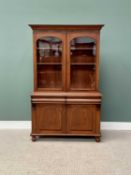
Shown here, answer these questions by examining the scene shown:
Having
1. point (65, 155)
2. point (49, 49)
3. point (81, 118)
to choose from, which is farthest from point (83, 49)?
point (65, 155)

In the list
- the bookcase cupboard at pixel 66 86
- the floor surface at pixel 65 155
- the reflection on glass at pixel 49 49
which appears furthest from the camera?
the reflection on glass at pixel 49 49

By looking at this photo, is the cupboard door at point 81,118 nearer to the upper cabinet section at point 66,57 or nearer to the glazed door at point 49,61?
the upper cabinet section at point 66,57

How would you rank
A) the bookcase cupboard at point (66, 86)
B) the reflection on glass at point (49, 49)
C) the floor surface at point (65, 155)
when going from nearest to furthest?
the floor surface at point (65, 155) < the bookcase cupboard at point (66, 86) < the reflection on glass at point (49, 49)

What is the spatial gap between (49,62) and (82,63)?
22.0 inches

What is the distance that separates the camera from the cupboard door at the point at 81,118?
3.63 meters

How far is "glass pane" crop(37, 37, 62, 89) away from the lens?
3.72 m

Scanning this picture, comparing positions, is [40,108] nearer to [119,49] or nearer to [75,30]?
[75,30]

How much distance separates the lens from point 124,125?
4.30 m

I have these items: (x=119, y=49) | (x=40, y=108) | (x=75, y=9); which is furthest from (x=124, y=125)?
(x=75, y=9)

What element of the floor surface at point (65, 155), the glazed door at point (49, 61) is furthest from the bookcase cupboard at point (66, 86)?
the floor surface at point (65, 155)

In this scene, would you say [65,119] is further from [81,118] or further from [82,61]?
[82,61]

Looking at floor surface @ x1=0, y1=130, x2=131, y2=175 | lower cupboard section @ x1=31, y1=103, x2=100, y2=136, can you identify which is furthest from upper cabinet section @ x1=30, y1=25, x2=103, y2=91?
floor surface @ x1=0, y1=130, x2=131, y2=175

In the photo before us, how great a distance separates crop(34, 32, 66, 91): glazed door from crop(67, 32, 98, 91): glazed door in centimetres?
13

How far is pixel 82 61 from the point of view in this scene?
12.6ft
